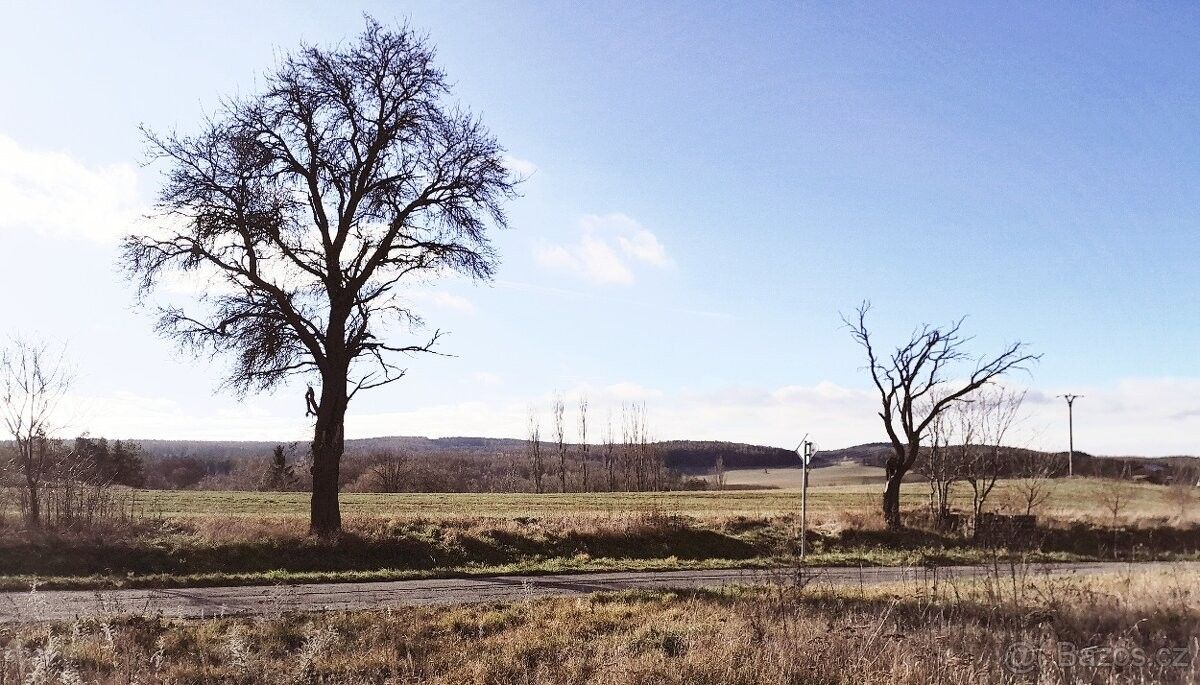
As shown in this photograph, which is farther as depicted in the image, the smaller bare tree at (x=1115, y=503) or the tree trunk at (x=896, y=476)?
the tree trunk at (x=896, y=476)

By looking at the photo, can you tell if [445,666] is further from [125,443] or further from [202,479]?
[202,479]

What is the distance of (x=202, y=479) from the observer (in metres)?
92.1

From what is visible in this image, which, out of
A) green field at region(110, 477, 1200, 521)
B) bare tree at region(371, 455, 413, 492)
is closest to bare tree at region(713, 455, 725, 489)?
green field at region(110, 477, 1200, 521)

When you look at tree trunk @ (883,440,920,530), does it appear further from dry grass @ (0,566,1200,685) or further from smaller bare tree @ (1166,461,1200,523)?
dry grass @ (0,566,1200,685)

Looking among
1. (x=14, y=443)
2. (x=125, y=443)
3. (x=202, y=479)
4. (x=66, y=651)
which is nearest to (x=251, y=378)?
(x=14, y=443)

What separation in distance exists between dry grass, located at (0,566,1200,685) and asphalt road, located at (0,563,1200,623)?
842 millimetres

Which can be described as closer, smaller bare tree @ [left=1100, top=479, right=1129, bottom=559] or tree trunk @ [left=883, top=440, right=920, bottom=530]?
smaller bare tree @ [left=1100, top=479, right=1129, bottom=559]

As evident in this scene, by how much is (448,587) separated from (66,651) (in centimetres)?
802

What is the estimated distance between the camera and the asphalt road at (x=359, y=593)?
11.2 m

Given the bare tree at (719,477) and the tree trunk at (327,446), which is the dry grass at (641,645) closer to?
the tree trunk at (327,446)

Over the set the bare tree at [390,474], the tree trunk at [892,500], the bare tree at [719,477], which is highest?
the tree trunk at [892,500]

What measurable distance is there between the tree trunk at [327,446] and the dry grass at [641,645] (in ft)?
31.4

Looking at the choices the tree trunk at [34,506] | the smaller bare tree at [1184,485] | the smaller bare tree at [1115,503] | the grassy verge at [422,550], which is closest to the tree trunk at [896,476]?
the grassy verge at [422,550]

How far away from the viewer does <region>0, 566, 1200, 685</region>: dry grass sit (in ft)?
22.2
